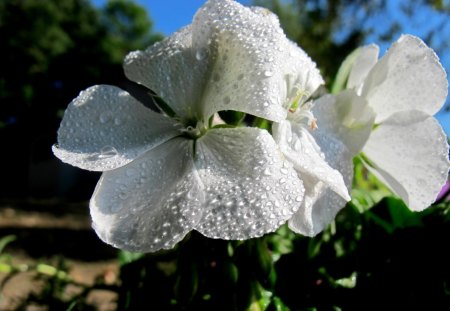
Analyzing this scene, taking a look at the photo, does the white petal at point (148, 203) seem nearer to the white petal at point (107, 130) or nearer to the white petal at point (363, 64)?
the white petal at point (107, 130)

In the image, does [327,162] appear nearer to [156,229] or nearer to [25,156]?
[156,229]

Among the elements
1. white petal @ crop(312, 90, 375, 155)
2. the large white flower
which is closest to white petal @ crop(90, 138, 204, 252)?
the large white flower

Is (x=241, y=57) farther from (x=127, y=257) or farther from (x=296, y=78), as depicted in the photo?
(x=127, y=257)

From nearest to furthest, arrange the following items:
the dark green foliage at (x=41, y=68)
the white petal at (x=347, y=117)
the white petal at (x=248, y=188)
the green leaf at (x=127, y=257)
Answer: the white petal at (x=248, y=188) → the white petal at (x=347, y=117) → the green leaf at (x=127, y=257) → the dark green foliage at (x=41, y=68)

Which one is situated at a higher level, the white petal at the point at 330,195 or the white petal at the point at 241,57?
the white petal at the point at 241,57

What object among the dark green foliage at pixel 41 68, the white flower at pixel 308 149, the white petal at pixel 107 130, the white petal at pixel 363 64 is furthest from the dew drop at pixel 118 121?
the dark green foliage at pixel 41 68

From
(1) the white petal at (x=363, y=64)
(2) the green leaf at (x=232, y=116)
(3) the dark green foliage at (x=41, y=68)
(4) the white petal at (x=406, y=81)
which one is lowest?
(2) the green leaf at (x=232, y=116)

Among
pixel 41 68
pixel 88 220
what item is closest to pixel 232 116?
pixel 88 220
